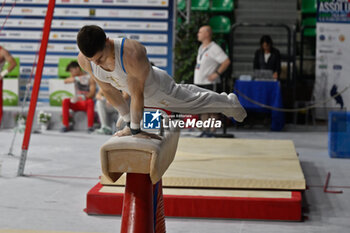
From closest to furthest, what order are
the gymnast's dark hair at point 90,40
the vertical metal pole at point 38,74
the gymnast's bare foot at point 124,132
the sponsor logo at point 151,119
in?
the gymnast's dark hair at point 90,40
the sponsor logo at point 151,119
the gymnast's bare foot at point 124,132
the vertical metal pole at point 38,74

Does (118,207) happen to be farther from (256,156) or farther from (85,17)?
(85,17)

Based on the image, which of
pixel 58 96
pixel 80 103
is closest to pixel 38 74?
pixel 80 103

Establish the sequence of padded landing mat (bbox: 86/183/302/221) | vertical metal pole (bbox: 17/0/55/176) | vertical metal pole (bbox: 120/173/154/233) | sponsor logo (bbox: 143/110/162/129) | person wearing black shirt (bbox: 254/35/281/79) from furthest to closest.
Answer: person wearing black shirt (bbox: 254/35/281/79)
vertical metal pole (bbox: 17/0/55/176)
padded landing mat (bbox: 86/183/302/221)
vertical metal pole (bbox: 120/173/154/233)
sponsor logo (bbox: 143/110/162/129)

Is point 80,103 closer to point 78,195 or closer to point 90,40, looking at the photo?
point 78,195

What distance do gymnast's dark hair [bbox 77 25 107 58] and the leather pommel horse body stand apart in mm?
395

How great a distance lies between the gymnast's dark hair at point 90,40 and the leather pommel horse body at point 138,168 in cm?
39

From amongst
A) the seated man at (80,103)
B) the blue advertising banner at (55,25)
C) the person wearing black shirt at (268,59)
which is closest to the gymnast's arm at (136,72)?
the person wearing black shirt at (268,59)

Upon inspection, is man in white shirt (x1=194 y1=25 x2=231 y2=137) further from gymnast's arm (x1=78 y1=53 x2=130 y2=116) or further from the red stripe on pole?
the red stripe on pole

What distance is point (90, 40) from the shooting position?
195 centimetres

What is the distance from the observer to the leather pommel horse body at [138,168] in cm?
216

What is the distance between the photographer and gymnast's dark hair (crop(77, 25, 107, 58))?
6.38ft

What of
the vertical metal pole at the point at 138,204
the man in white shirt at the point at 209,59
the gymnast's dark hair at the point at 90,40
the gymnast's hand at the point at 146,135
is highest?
the gymnast's dark hair at the point at 90,40

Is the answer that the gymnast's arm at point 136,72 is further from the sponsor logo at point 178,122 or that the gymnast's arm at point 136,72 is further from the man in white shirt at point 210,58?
the man in white shirt at point 210,58

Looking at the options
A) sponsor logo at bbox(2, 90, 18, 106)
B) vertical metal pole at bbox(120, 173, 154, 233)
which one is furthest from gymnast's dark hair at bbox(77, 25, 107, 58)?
sponsor logo at bbox(2, 90, 18, 106)
